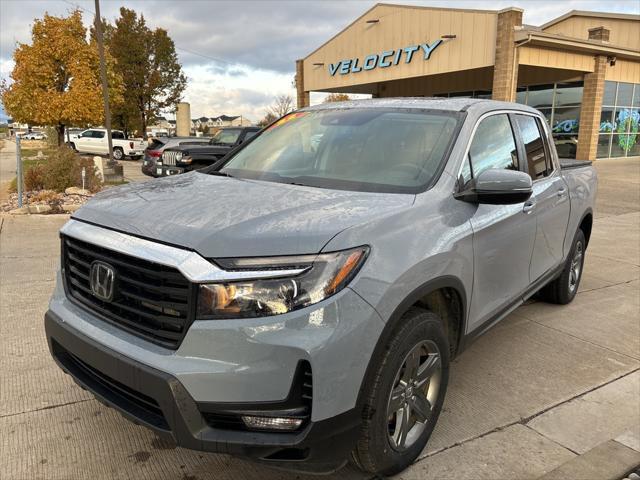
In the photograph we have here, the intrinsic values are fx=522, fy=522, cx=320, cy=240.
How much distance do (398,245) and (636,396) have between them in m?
2.32

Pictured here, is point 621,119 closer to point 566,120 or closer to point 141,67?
point 566,120

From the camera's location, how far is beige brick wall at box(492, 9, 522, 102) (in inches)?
682

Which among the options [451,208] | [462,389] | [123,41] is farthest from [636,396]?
[123,41]

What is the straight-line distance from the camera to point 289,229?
6.80ft

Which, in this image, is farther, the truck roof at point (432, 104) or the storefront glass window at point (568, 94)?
the storefront glass window at point (568, 94)

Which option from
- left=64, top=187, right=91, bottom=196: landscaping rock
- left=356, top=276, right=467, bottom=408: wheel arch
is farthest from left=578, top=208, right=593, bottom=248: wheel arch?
left=64, top=187, right=91, bottom=196: landscaping rock

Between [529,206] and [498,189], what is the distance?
959 millimetres

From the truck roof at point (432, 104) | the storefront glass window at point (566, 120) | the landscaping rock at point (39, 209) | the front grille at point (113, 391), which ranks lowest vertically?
the landscaping rock at point (39, 209)

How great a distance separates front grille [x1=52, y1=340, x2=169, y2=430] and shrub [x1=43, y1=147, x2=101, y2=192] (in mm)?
9125

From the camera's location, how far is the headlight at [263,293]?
194cm

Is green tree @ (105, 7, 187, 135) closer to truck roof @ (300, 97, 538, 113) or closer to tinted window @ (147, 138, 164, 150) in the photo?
tinted window @ (147, 138, 164, 150)

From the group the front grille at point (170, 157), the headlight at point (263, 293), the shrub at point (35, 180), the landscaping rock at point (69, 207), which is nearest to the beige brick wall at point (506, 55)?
the front grille at point (170, 157)

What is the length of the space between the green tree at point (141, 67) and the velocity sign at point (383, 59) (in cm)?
1515

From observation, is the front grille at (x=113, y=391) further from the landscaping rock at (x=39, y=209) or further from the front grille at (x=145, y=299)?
the landscaping rock at (x=39, y=209)
